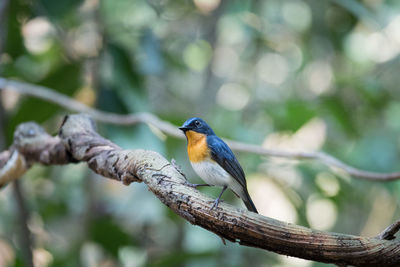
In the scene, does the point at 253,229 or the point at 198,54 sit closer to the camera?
the point at 253,229

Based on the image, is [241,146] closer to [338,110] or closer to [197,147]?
[197,147]

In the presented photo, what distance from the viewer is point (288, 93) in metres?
5.98

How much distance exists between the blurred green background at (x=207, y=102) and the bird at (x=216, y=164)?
940mm

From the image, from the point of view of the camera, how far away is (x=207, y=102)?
14.2 ft

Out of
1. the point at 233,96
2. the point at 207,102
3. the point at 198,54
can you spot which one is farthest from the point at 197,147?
the point at 233,96

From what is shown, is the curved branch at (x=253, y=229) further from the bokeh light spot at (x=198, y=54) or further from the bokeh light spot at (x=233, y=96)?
the bokeh light spot at (x=233, y=96)

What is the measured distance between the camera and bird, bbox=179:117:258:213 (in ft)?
6.39

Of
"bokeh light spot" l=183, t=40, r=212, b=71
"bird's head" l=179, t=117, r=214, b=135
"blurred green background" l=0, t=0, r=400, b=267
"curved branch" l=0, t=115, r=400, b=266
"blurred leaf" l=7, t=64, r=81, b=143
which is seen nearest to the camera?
"curved branch" l=0, t=115, r=400, b=266

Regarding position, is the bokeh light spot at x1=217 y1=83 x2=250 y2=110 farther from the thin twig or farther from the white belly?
the thin twig

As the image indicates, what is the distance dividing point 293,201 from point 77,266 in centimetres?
178

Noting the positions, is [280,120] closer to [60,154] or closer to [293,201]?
[293,201]

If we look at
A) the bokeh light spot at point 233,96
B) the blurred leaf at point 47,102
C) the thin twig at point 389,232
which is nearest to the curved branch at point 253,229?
the thin twig at point 389,232

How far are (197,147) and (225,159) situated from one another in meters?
0.16

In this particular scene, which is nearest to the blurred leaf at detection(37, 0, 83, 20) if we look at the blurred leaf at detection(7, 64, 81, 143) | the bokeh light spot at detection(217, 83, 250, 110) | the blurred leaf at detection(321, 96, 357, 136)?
the blurred leaf at detection(7, 64, 81, 143)
